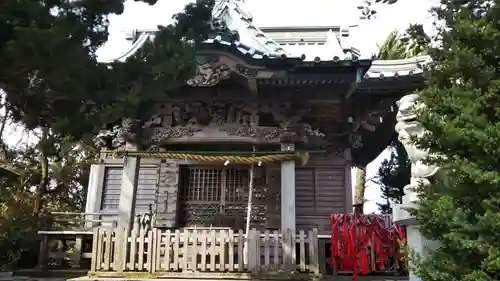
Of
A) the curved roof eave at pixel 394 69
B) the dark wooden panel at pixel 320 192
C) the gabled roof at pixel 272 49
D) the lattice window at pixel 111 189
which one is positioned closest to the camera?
the gabled roof at pixel 272 49

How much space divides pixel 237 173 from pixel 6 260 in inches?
259

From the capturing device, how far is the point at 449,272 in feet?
11.4

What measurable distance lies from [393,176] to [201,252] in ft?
36.6

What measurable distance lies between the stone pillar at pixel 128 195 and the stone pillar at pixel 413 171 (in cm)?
578

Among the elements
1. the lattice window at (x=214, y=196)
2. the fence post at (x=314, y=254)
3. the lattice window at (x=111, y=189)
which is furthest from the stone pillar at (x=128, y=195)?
the fence post at (x=314, y=254)

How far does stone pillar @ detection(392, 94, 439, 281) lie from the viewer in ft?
14.3

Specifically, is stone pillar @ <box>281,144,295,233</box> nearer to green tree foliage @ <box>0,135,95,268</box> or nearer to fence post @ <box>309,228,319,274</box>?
fence post @ <box>309,228,319,274</box>

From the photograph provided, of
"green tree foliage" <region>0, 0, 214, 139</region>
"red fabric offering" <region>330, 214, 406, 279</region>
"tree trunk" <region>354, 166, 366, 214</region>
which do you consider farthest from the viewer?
"tree trunk" <region>354, 166, 366, 214</region>

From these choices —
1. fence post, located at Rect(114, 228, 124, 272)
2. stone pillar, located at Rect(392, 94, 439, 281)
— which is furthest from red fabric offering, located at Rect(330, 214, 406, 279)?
fence post, located at Rect(114, 228, 124, 272)

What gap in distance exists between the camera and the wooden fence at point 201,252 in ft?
25.7

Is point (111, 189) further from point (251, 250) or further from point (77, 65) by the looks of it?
point (77, 65)

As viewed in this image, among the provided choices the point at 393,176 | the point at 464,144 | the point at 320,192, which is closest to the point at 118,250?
the point at 320,192

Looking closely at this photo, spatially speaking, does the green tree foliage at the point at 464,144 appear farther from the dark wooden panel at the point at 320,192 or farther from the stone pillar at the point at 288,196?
the dark wooden panel at the point at 320,192

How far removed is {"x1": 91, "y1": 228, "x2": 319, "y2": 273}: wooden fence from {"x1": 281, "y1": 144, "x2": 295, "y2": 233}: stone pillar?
2.16 ft
